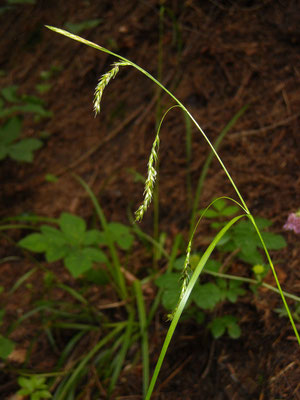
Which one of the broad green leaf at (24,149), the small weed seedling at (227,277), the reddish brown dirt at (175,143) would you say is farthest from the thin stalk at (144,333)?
the broad green leaf at (24,149)

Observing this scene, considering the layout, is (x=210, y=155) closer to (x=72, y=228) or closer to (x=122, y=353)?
(x=72, y=228)

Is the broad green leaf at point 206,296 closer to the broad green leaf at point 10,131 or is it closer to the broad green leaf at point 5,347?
the broad green leaf at point 5,347

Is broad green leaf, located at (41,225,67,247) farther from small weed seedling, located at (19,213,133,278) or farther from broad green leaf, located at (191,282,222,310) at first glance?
broad green leaf, located at (191,282,222,310)

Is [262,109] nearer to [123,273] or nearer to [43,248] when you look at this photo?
[123,273]

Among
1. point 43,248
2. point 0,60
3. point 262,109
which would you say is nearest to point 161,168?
point 262,109

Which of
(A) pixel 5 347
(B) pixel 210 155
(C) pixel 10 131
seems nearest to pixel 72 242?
(A) pixel 5 347

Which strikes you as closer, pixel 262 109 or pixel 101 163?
pixel 262 109

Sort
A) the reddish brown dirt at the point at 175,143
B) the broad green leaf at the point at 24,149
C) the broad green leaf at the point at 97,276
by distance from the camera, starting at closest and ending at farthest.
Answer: the reddish brown dirt at the point at 175,143, the broad green leaf at the point at 97,276, the broad green leaf at the point at 24,149
